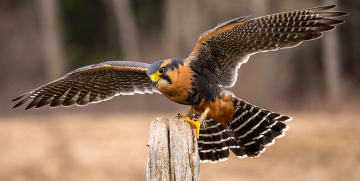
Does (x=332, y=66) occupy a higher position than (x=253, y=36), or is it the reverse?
(x=253, y=36)

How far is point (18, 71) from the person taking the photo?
17.6m

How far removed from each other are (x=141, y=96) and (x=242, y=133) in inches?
442

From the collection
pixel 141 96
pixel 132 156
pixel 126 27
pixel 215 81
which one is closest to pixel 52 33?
pixel 126 27

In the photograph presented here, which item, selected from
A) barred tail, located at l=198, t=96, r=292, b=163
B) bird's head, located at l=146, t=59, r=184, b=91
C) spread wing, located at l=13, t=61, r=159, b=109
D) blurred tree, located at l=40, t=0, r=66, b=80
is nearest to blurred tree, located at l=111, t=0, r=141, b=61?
blurred tree, located at l=40, t=0, r=66, b=80

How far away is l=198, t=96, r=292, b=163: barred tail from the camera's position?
15.5 feet

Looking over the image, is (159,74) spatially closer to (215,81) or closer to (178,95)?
(178,95)

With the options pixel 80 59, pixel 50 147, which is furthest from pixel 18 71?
pixel 50 147

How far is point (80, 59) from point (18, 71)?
323 centimetres

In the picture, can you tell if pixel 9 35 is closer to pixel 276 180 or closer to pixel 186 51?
pixel 186 51

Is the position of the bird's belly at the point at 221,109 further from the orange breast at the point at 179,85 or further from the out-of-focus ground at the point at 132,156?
the out-of-focus ground at the point at 132,156

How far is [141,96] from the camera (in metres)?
15.8

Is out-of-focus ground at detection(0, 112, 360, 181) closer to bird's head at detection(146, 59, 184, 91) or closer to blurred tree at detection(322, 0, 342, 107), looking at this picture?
blurred tree at detection(322, 0, 342, 107)

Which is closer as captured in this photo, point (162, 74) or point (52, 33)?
point (162, 74)

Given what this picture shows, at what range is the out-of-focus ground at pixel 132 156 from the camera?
8711 millimetres
